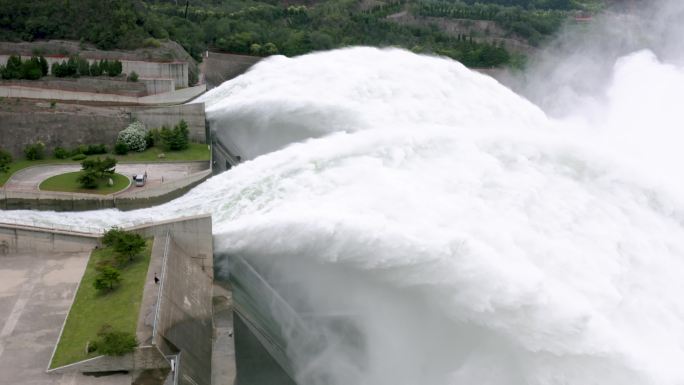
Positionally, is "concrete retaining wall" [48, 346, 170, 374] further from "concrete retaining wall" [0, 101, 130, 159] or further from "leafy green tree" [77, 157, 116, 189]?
"concrete retaining wall" [0, 101, 130, 159]

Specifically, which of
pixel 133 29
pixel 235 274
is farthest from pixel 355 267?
pixel 133 29

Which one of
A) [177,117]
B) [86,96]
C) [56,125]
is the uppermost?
[86,96]

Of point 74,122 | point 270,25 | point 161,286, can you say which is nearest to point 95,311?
point 161,286

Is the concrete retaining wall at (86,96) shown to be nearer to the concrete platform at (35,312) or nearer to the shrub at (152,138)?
the shrub at (152,138)

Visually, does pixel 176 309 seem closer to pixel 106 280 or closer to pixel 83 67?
pixel 106 280

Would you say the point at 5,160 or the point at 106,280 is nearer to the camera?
the point at 106,280

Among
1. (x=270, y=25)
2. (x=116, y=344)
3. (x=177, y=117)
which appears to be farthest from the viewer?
(x=270, y=25)

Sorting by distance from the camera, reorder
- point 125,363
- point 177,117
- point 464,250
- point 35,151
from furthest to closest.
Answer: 1. point 177,117
2. point 35,151
3. point 464,250
4. point 125,363
